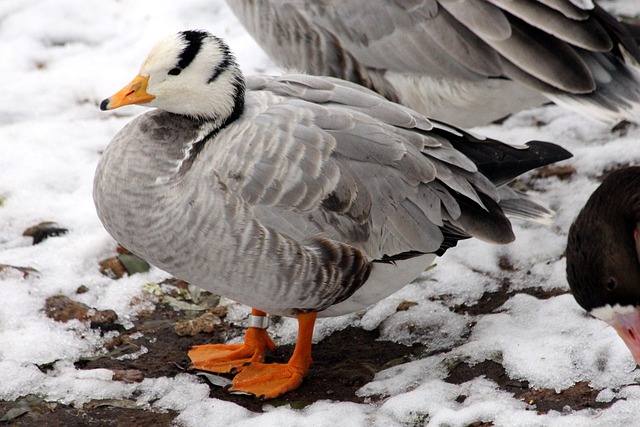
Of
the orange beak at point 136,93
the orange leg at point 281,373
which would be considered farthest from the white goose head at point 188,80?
the orange leg at point 281,373

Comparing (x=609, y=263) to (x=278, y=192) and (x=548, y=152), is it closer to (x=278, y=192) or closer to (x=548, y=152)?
(x=548, y=152)

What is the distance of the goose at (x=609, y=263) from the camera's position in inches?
157

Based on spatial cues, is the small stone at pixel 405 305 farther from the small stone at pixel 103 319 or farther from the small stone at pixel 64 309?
the small stone at pixel 64 309

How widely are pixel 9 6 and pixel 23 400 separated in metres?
4.66

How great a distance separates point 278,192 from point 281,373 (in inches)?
37.1

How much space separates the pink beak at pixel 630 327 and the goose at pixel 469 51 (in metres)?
1.56

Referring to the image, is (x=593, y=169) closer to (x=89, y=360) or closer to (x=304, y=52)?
(x=304, y=52)

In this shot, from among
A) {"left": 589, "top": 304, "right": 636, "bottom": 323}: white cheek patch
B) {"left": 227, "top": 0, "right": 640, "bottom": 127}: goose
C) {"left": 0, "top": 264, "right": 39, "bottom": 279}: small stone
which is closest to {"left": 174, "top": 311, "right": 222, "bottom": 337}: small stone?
{"left": 0, "top": 264, "right": 39, "bottom": 279}: small stone

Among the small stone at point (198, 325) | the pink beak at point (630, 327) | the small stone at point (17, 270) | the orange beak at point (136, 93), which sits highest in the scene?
the orange beak at point (136, 93)

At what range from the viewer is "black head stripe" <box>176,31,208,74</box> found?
13.7 ft

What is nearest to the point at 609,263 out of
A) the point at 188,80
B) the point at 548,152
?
the point at 548,152

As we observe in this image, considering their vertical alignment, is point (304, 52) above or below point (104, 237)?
above

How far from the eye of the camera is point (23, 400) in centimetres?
425

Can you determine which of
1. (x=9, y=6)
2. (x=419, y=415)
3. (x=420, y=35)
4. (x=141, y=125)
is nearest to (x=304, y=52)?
(x=420, y=35)
